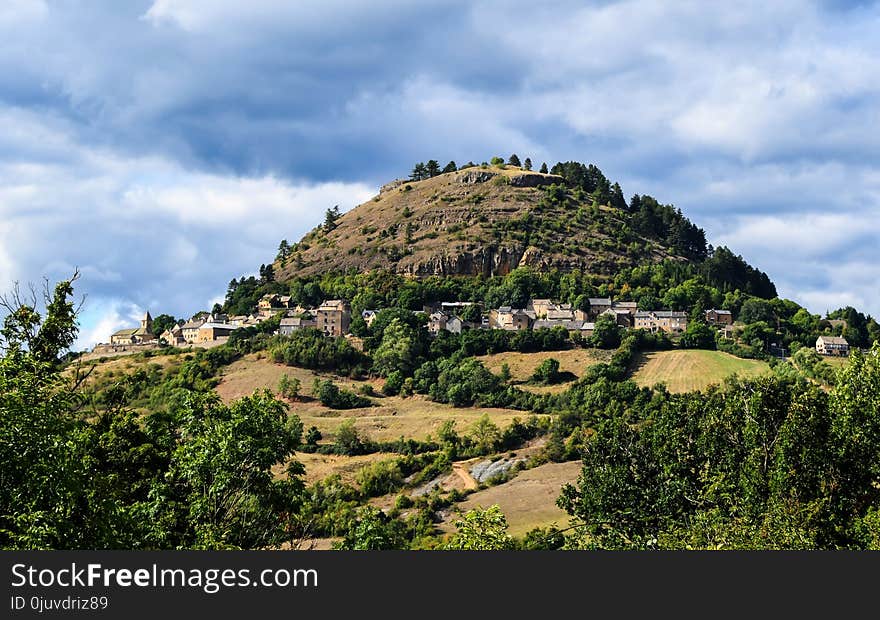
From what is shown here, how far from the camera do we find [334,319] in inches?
4628

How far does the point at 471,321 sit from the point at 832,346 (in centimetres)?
4458

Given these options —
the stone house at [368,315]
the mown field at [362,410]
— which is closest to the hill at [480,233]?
the stone house at [368,315]

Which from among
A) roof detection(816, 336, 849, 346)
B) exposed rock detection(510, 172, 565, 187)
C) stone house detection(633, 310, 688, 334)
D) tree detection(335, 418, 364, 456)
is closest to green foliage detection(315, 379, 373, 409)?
tree detection(335, 418, 364, 456)

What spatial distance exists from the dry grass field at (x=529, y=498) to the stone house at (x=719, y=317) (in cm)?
5590

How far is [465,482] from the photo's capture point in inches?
2672

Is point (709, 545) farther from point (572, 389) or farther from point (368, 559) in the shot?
point (572, 389)

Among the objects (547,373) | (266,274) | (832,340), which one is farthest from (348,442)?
(266,274)

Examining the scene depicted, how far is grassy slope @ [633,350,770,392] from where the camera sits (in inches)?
3615

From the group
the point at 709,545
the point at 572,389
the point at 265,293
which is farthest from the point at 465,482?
the point at 265,293

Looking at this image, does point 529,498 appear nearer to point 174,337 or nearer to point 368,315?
point 368,315

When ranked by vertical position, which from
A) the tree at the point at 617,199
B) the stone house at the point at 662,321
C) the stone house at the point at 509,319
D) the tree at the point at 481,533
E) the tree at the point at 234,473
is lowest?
the tree at the point at 481,533

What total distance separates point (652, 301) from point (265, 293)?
59.0 meters

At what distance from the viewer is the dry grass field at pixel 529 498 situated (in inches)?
2159

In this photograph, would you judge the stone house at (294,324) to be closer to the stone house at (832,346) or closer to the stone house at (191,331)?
the stone house at (191,331)
